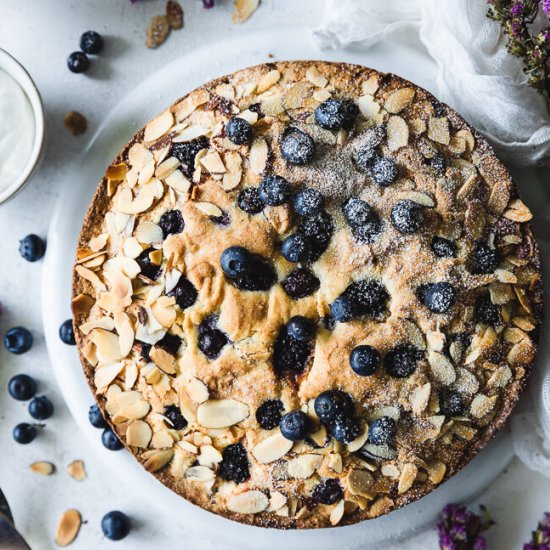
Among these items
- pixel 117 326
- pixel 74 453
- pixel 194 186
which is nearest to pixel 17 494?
pixel 74 453

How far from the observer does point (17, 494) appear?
295 centimetres

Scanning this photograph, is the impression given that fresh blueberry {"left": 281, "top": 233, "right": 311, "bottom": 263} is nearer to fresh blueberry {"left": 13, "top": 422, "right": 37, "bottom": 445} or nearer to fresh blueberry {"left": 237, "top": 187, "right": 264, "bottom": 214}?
fresh blueberry {"left": 237, "top": 187, "right": 264, "bottom": 214}

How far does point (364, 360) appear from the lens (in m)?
2.18

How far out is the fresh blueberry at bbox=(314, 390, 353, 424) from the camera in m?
2.20

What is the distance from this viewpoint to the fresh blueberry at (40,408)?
286 centimetres

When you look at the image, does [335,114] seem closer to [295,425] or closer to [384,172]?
[384,172]

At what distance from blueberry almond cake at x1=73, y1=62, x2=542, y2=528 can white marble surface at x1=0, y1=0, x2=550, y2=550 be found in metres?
0.57

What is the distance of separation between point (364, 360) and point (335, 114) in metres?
0.70

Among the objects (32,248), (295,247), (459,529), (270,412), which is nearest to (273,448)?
(270,412)

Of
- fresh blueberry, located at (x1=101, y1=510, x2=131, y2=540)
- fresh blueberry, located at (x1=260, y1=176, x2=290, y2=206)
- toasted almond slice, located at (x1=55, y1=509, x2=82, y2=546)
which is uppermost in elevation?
fresh blueberry, located at (x1=260, y1=176, x2=290, y2=206)

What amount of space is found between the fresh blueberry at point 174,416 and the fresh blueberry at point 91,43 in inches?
52.9

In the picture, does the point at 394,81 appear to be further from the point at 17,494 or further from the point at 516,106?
the point at 17,494

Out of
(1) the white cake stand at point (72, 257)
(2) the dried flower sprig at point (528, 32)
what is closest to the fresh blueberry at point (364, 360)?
(1) the white cake stand at point (72, 257)

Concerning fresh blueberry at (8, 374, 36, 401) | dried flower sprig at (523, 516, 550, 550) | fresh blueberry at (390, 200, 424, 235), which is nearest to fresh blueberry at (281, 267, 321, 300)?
fresh blueberry at (390, 200, 424, 235)
